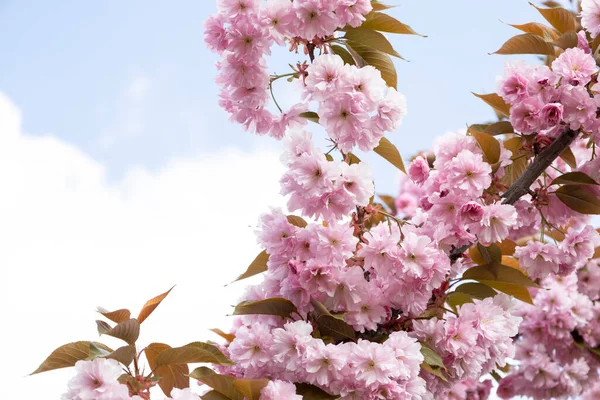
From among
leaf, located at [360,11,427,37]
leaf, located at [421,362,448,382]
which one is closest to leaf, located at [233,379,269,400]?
leaf, located at [421,362,448,382]

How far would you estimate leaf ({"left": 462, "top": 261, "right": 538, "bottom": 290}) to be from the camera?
172 cm

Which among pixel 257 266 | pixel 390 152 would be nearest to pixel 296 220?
pixel 257 266

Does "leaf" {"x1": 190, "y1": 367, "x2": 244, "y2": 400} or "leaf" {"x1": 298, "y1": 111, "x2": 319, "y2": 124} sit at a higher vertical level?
"leaf" {"x1": 298, "y1": 111, "x2": 319, "y2": 124}

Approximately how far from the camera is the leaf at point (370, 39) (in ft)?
5.34

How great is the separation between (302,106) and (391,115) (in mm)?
227

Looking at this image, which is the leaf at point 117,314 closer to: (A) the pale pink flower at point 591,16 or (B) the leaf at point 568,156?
(B) the leaf at point 568,156

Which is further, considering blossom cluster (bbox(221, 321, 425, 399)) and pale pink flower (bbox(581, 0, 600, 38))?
pale pink flower (bbox(581, 0, 600, 38))

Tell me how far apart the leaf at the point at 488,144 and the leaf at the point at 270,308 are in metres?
0.61

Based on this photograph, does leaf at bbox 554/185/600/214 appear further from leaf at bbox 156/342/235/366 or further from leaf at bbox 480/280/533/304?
leaf at bbox 156/342/235/366

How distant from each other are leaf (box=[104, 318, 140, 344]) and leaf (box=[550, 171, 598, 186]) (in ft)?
3.68

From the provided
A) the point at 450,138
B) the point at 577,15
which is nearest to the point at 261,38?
the point at 450,138

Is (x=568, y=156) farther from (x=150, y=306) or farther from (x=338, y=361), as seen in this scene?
(x=150, y=306)

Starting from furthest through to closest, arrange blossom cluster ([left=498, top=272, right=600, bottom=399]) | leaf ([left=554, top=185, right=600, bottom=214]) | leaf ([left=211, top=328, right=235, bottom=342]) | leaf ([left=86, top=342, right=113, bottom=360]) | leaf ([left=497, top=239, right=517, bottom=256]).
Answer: blossom cluster ([left=498, top=272, right=600, bottom=399]), leaf ([left=211, top=328, right=235, bottom=342]), leaf ([left=497, top=239, right=517, bottom=256]), leaf ([left=554, top=185, right=600, bottom=214]), leaf ([left=86, top=342, right=113, bottom=360])

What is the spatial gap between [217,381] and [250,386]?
0.08m
